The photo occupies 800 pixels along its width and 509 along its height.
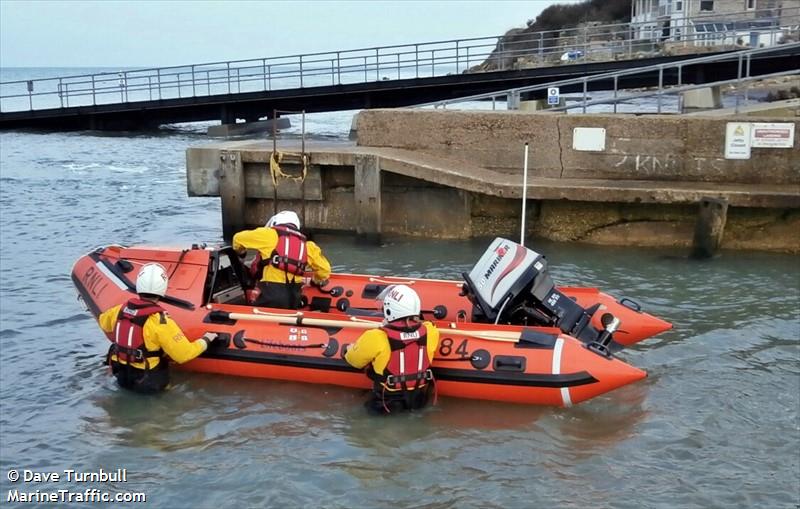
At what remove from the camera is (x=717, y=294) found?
11125mm

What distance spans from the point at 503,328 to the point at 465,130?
7.09 metres

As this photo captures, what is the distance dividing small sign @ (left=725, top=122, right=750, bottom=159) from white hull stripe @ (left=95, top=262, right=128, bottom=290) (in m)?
8.99

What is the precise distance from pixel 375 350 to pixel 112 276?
3.37m

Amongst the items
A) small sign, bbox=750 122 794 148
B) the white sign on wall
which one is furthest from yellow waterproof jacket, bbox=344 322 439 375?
small sign, bbox=750 122 794 148

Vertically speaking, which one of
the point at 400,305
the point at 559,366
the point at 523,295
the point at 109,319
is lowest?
the point at 559,366

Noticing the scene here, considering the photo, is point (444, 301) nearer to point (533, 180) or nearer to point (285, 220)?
point (285, 220)

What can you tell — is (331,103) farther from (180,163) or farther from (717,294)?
(717,294)

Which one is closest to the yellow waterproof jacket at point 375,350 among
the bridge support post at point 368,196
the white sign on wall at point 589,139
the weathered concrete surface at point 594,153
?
the bridge support post at point 368,196

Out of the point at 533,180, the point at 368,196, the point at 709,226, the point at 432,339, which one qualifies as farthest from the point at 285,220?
the point at 709,226

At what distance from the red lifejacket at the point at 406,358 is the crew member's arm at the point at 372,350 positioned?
0.04 meters

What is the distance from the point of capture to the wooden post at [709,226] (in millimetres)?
12586

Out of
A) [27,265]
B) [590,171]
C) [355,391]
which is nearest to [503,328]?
[355,391]

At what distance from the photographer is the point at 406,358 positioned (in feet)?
23.9

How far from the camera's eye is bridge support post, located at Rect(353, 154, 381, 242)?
13.9 m
